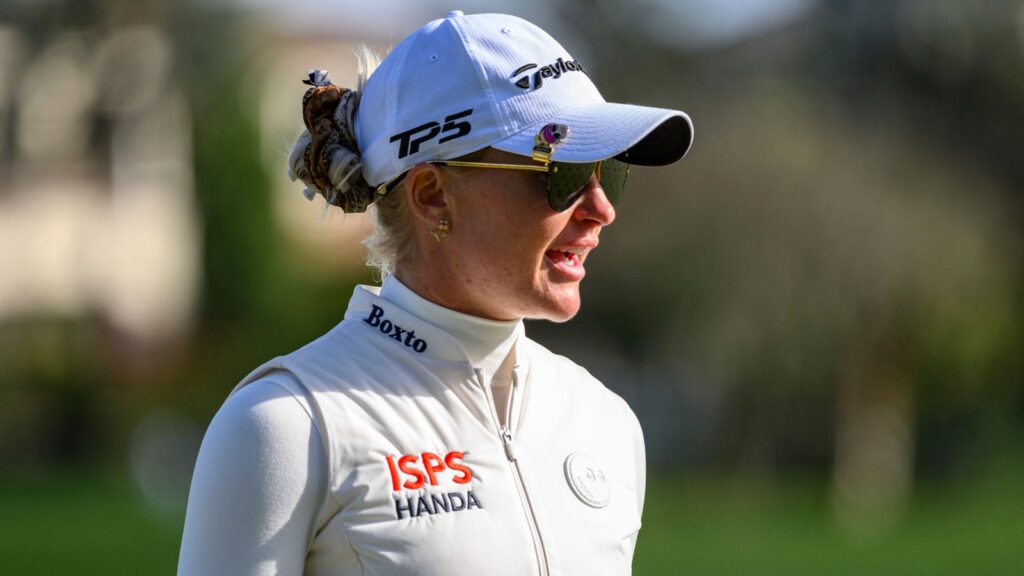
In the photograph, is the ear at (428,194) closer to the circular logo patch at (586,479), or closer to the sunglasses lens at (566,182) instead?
the sunglasses lens at (566,182)

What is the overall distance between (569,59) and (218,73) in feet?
117

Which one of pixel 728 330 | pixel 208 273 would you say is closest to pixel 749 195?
pixel 728 330

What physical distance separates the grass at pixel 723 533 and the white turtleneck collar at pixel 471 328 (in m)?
16.3

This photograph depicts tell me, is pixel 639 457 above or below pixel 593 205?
below

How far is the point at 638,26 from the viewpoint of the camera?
35688 millimetres

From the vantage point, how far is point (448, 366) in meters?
2.76

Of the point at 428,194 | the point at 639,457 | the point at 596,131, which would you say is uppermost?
the point at 596,131

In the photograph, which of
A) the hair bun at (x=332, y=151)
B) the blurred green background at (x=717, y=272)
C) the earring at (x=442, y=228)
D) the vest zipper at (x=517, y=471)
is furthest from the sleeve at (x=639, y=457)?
the blurred green background at (x=717, y=272)

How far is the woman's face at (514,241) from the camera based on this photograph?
2709 millimetres

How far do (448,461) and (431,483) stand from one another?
7 centimetres

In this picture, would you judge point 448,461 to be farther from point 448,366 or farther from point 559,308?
point 559,308

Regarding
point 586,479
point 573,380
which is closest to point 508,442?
point 586,479

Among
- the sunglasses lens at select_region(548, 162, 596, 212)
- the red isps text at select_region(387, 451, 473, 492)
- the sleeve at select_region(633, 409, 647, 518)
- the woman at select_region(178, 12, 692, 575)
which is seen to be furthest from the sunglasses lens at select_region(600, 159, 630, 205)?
the red isps text at select_region(387, 451, 473, 492)

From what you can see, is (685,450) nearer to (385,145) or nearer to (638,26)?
(638,26)
